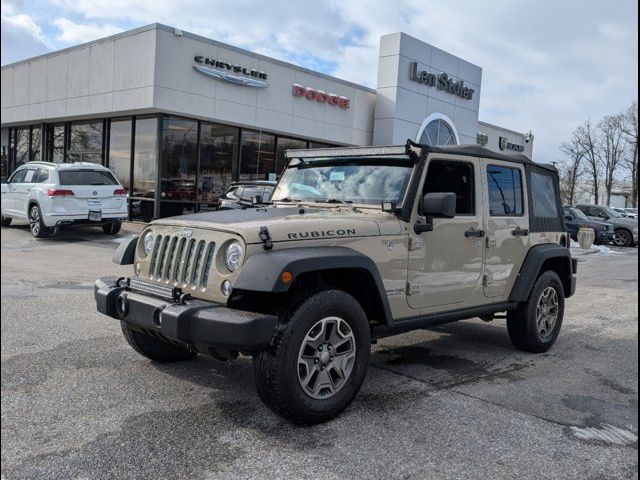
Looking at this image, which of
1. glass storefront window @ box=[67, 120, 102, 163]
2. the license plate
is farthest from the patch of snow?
glass storefront window @ box=[67, 120, 102, 163]

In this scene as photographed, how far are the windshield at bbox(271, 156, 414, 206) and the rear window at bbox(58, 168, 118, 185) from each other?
9222 mm

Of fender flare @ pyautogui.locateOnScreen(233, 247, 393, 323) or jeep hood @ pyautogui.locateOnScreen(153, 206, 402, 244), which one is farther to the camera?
jeep hood @ pyautogui.locateOnScreen(153, 206, 402, 244)

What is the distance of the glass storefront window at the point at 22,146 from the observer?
23.5 metres

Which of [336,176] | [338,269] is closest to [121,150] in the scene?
[336,176]

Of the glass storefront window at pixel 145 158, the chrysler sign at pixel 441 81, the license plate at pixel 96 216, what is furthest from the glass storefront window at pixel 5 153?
the chrysler sign at pixel 441 81

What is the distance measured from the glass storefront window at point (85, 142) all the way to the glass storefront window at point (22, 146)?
12.3 ft

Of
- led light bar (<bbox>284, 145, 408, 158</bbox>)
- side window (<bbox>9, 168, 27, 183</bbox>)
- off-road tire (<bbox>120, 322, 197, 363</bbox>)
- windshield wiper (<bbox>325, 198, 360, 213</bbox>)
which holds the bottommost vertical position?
off-road tire (<bbox>120, 322, 197, 363</bbox>)

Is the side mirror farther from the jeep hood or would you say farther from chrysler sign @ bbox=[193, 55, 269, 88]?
chrysler sign @ bbox=[193, 55, 269, 88]

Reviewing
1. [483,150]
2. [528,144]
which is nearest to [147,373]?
[483,150]

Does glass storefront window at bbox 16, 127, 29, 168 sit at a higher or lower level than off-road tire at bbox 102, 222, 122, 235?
higher

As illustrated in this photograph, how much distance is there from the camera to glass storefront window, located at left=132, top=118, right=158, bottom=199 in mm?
17797

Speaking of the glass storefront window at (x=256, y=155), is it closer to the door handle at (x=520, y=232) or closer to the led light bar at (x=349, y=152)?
the led light bar at (x=349, y=152)

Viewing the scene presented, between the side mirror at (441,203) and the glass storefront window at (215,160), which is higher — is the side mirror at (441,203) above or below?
below

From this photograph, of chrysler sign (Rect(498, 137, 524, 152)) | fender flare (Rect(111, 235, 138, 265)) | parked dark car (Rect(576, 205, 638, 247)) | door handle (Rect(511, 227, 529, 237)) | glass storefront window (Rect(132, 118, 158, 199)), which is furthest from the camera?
chrysler sign (Rect(498, 137, 524, 152))
